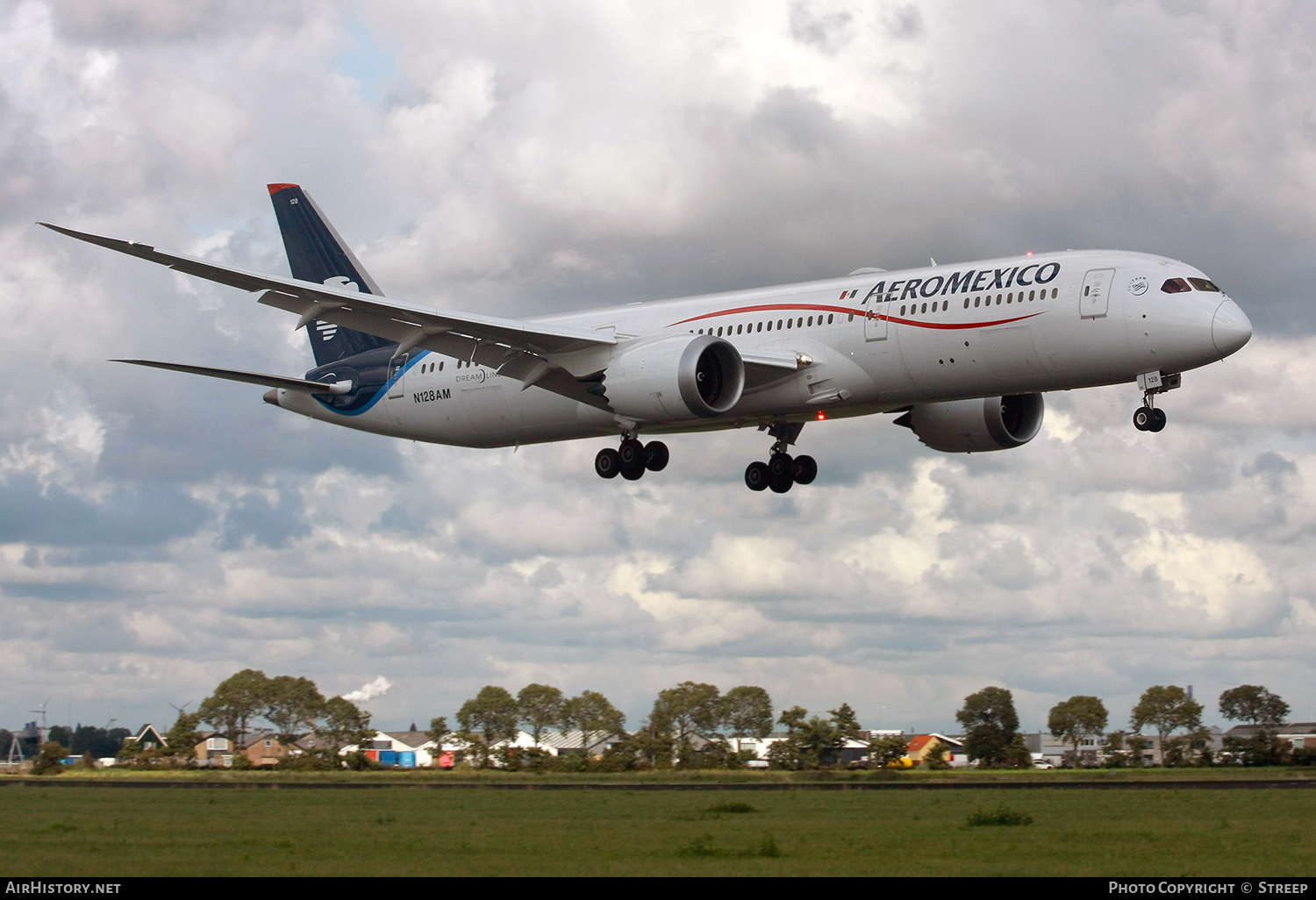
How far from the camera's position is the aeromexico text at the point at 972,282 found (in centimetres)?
3859

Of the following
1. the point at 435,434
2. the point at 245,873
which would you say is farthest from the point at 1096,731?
the point at 245,873

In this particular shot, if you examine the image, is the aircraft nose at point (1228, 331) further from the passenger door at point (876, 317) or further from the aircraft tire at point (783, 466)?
the aircraft tire at point (783, 466)

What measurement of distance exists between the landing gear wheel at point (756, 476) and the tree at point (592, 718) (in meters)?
46.7

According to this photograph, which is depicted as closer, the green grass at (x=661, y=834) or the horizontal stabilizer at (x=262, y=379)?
the green grass at (x=661, y=834)

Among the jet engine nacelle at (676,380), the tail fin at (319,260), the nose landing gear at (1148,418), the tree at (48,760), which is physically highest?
the tail fin at (319,260)

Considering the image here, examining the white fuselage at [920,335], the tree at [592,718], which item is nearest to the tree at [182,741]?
the tree at [592,718]

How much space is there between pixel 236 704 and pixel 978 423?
63381 mm

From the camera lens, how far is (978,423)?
151ft

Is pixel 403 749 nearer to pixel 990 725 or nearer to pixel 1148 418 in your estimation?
pixel 990 725

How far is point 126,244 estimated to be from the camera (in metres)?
38.2

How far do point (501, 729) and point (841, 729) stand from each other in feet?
75.2

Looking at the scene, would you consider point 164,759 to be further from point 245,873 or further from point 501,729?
point 245,873

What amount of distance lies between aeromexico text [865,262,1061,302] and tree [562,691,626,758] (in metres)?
57.5

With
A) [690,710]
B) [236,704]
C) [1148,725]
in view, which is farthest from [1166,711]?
[236,704]
